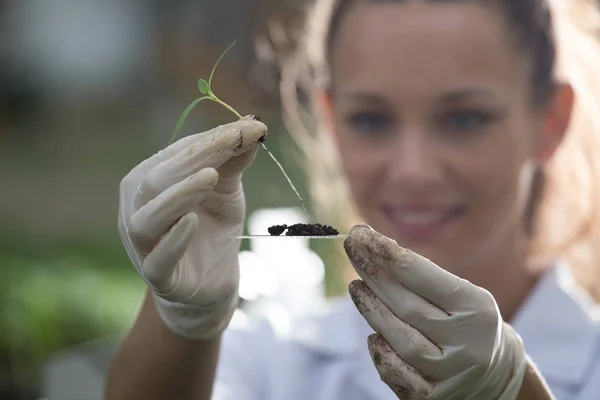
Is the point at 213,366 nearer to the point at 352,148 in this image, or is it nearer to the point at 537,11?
the point at 352,148

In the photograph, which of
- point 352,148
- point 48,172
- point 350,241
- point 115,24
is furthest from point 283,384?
point 115,24

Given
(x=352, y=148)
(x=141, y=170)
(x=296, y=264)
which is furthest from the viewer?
(x=296, y=264)

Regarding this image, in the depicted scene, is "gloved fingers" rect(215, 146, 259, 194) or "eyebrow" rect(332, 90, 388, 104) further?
"eyebrow" rect(332, 90, 388, 104)

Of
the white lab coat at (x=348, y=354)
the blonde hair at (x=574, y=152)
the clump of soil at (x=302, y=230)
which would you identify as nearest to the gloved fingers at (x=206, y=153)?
the clump of soil at (x=302, y=230)

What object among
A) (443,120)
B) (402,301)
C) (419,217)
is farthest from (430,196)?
(402,301)

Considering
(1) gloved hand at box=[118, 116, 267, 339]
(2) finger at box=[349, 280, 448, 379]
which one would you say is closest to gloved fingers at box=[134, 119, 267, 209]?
(1) gloved hand at box=[118, 116, 267, 339]

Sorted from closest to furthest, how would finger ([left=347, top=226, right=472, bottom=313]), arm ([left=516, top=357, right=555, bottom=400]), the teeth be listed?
finger ([left=347, top=226, right=472, bottom=313]) → arm ([left=516, top=357, right=555, bottom=400]) → the teeth

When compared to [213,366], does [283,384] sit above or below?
below

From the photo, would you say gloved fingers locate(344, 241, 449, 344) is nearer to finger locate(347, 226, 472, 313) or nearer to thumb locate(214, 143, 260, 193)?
finger locate(347, 226, 472, 313)
